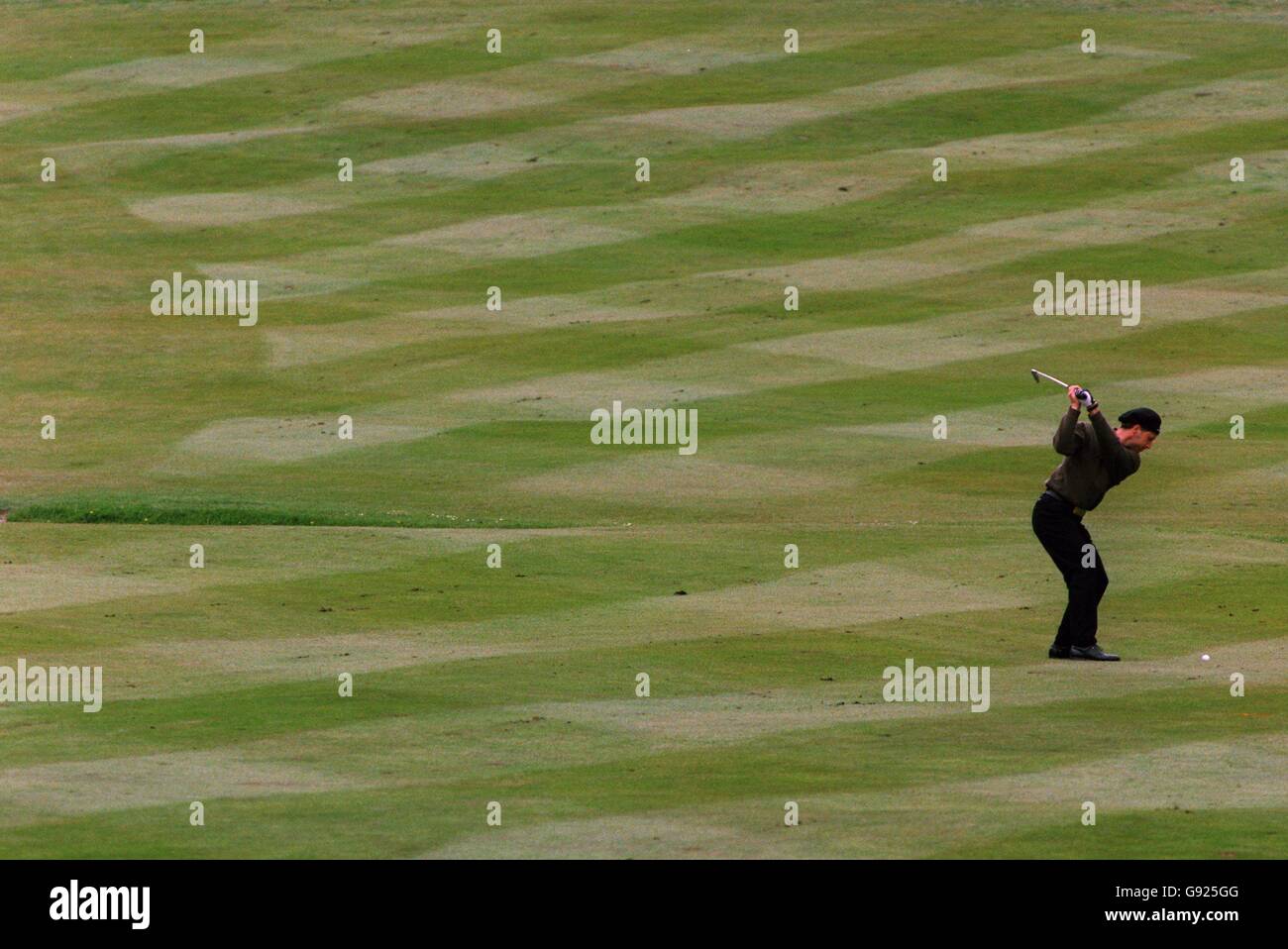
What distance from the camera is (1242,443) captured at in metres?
26.5

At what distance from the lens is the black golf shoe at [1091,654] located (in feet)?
51.0

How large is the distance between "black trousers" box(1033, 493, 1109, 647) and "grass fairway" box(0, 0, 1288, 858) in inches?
23.0

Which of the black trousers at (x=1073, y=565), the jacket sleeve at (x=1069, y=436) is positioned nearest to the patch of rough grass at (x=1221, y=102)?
the black trousers at (x=1073, y=565)

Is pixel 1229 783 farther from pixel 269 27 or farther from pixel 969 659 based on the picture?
pixel 269 27

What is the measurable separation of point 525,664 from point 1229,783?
565cm

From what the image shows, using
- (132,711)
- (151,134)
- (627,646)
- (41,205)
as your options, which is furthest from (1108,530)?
(151,134)

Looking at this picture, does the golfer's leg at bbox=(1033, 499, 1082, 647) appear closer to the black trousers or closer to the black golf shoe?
the black trousers

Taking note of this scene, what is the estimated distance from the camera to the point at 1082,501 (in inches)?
626

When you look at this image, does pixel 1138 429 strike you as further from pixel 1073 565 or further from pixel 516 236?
pixel 516 236

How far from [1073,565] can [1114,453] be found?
959mm

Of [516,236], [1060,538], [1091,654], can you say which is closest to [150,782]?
[1091,654]

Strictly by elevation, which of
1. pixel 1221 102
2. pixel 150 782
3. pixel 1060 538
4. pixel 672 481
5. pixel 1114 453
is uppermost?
pixel 1221 102

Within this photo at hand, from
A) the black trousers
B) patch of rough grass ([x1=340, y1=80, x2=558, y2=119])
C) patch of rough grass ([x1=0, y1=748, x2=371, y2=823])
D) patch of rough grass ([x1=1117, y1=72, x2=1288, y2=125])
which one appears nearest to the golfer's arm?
the black trousers

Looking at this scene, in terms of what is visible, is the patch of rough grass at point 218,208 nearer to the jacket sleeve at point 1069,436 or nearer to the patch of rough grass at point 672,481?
the patch of rough grass at point 672,481
